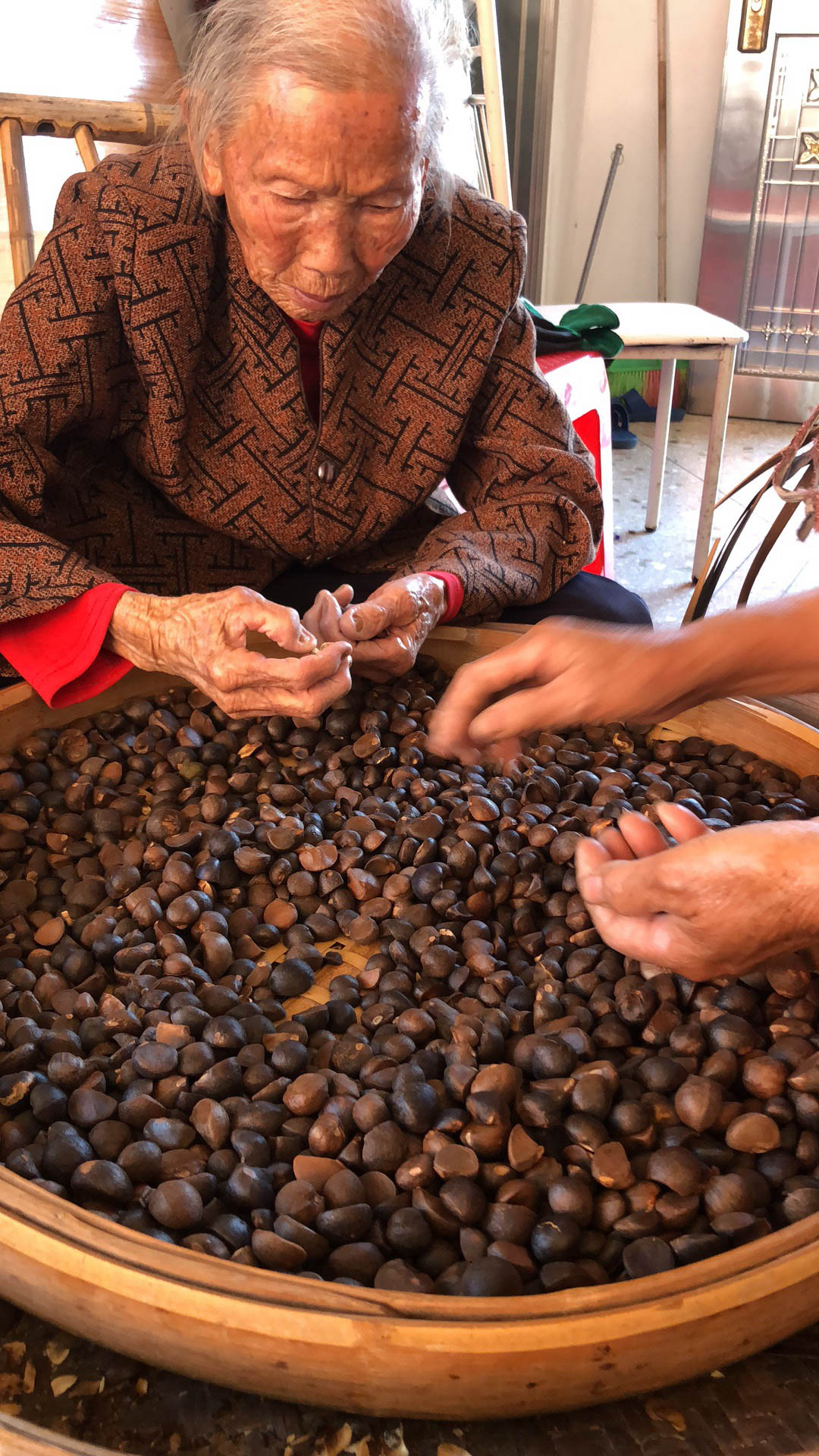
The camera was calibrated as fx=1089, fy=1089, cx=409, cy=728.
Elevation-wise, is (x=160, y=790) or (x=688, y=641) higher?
(x=688, y=641)

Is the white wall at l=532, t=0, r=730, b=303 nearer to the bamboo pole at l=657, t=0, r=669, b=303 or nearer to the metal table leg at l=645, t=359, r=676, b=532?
the bamboo pole at l=657, t=0, r=669, b=303

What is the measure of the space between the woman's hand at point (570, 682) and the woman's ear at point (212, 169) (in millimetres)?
656

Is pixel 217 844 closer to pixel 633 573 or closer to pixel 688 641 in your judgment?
pixel 688 641

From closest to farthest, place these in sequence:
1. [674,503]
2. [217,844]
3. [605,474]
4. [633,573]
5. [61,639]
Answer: [217,844]
[61,639]
[605,474]
[633,573]
[674,503]

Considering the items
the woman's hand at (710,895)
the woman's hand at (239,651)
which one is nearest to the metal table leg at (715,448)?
the woman's hand at (239,651)

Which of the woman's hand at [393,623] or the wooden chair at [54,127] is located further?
the wooden chair at [54,127]

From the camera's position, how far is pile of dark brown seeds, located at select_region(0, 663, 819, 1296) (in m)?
0.76

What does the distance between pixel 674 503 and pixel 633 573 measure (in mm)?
661

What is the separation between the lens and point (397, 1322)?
615mm

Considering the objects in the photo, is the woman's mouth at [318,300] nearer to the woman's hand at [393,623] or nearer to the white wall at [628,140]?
the woman's hand at [393,623]

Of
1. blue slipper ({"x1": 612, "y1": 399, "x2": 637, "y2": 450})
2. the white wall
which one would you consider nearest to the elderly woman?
blue slipper ({"x1": 612, "y1": 399, "x2": 637, "y2": 450})

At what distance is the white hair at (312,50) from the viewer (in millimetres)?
1066

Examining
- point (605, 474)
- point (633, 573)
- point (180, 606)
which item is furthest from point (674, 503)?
point (180, 606)

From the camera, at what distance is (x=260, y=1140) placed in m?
0.81
